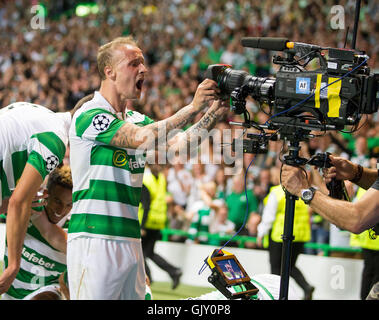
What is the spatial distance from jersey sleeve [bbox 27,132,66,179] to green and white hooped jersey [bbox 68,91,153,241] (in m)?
0.22

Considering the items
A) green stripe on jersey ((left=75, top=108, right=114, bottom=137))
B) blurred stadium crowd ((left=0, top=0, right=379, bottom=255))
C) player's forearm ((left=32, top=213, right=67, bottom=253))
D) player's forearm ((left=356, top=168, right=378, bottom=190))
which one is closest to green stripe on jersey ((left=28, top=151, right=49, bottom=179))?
green stripe on jersey ((left=75, top=108, right=114, bottom=137))

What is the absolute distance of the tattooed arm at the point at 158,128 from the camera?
11.3 feet

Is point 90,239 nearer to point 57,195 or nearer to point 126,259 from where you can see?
point 126,259

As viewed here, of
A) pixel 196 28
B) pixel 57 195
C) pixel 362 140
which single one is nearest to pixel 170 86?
pixel 196 28

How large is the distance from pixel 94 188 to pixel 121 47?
2.88ft

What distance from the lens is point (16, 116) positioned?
3.98 meters

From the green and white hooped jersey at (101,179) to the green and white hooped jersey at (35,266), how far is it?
88cm

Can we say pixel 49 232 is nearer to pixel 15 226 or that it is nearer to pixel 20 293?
pixel 20 293

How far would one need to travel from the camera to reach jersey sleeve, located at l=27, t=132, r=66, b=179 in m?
3.72

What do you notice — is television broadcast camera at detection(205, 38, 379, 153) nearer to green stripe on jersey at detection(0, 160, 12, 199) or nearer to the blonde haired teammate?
the blonde haired teammate

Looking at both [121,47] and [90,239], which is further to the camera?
[121,47]

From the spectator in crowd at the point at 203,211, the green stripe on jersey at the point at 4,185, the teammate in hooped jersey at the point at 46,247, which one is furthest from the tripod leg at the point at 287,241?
the spectator in crowd at the point at 203,211

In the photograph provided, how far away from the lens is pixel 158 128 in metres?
3.49
